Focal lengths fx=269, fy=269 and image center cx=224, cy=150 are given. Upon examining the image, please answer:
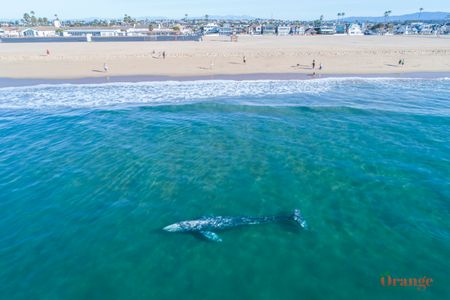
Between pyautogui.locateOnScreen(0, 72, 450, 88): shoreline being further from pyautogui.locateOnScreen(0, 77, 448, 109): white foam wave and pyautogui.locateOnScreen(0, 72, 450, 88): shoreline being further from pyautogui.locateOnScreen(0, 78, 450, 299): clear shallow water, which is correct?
pyautogui.locateOnScreen(0, 78, 450, 299): clear shallow water

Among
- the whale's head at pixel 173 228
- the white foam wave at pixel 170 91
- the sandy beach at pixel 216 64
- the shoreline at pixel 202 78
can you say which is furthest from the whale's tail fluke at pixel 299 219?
the sandy beach at pixel 216 64

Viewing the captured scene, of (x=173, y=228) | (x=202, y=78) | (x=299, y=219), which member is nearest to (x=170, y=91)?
(x=202, y=78)

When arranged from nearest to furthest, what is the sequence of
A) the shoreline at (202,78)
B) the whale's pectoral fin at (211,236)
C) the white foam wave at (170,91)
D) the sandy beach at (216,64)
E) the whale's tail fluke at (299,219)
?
the whale's pectoral fin at (211,236), the whale's tail fluke at (299,219), the white foam wave at (170,91), the shoreline at (202,78), the sandy beach at (216,64)

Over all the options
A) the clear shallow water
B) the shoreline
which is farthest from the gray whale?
the shoreline

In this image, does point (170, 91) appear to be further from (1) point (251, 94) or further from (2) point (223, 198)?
(2) point (223, 198)

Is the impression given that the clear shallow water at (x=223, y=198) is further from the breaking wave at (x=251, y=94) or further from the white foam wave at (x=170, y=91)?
the white foam wave at (x=170, y=91)

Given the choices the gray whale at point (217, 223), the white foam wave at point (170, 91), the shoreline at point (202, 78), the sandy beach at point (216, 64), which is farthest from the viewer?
the sandy beach at point (216, 64)

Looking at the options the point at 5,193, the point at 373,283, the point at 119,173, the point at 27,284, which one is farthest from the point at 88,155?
the point at 373,283
